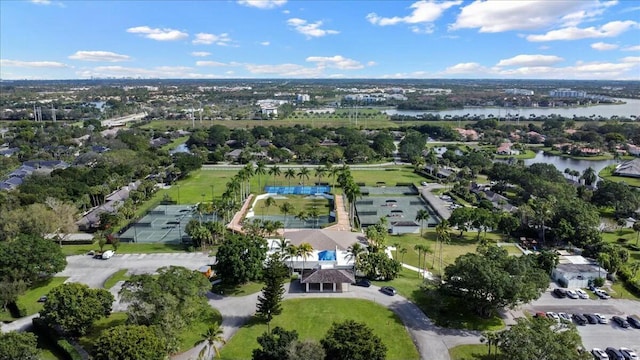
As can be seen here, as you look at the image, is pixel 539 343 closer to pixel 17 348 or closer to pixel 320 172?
pixel 17 348

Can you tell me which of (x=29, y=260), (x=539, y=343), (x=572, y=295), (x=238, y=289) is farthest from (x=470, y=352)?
(x=29, y=260)

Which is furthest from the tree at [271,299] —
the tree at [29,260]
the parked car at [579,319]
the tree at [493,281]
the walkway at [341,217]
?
the parked car at [579,319]

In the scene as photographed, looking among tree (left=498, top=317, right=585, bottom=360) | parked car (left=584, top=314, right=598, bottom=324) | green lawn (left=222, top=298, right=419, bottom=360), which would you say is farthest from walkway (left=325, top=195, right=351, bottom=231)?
tree (left=498, top=317, right=585, bottom=360)

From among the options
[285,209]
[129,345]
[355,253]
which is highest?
[129,345]

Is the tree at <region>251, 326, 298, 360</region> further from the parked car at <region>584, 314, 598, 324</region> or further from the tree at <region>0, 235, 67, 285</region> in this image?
the tree at <region>0, 235, 67, 285</region>

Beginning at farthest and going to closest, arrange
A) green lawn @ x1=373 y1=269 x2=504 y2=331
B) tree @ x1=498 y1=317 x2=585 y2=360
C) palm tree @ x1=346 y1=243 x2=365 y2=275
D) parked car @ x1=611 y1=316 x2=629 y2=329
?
palm tree @ x1=346 y1=243 x2=365 y2=275, green lawn @ x1=373 y1=269 x2=504 y2=331, parked car @ x1=611 y1=316 x2=629 y2=329, tree @ x1=498 y1=317 x2=585 y2=360

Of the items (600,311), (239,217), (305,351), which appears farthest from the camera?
(239,217)

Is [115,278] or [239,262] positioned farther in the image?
[115,278]
